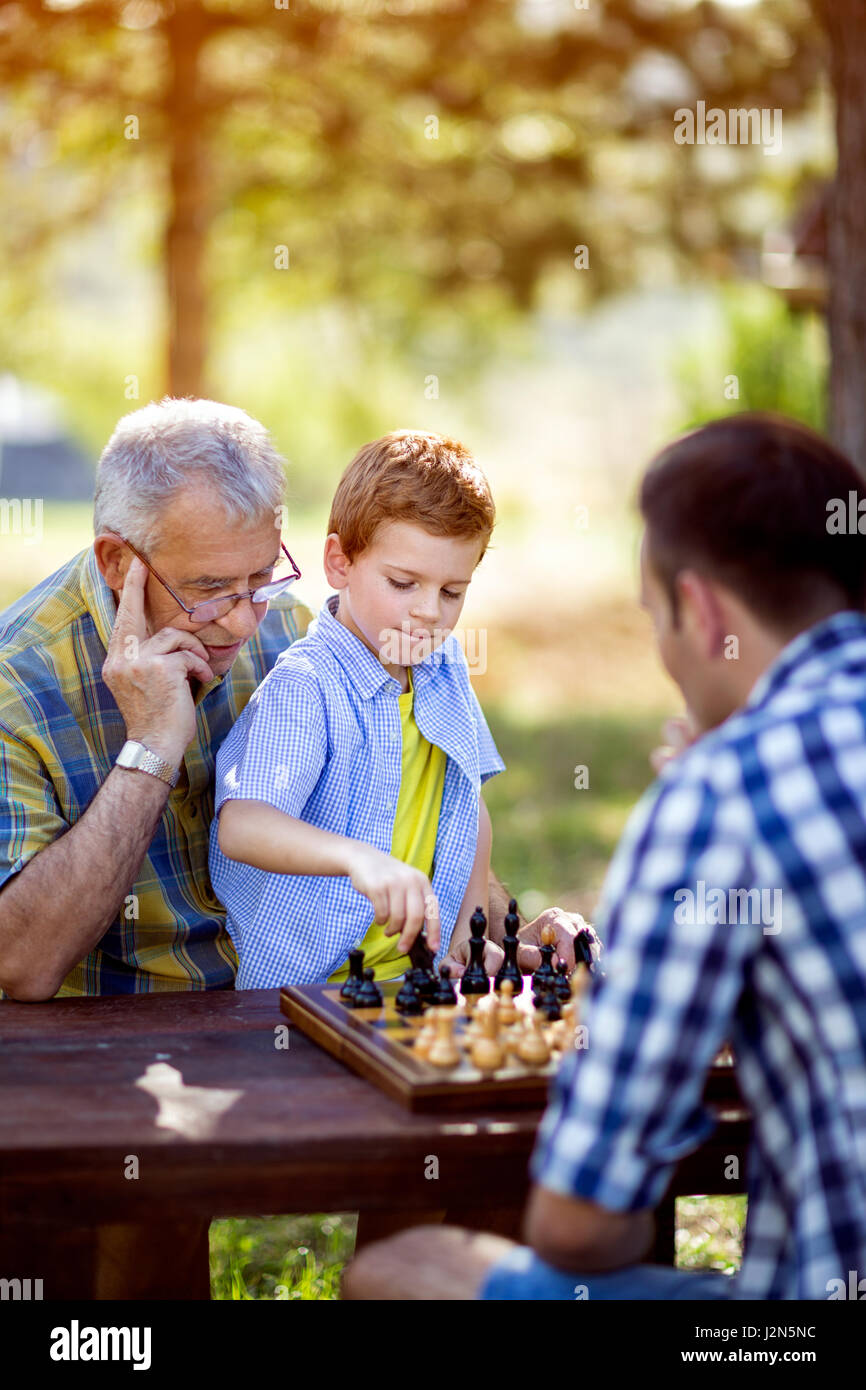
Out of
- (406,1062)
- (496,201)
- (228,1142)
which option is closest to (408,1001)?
(406,1062)

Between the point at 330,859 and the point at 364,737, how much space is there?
0.51 meters

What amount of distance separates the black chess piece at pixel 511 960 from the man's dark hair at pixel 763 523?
969 mm

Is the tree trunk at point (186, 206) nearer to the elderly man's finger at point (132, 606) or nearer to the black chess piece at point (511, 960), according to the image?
the elderly man's finger at point (132, 606)

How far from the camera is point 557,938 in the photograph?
2822 millimetres

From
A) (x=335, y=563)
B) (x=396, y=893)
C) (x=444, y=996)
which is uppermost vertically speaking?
(x=335, y=563)

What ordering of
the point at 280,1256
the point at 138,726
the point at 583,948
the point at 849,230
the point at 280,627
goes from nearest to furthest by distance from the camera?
the point at 583,948, the point at 138,726, the point at 280,627, the point at 280,1256, the point at 849,230

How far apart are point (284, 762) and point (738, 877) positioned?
1.34 m

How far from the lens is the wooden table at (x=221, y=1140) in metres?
1.80

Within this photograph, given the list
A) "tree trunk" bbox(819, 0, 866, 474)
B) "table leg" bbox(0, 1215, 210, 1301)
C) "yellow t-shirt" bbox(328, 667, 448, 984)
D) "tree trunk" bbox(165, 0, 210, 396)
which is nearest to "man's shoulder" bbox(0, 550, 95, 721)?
"yellow t-shirt" bbox(328, 667, 448, 984)

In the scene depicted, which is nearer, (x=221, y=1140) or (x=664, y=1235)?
(x=221, y=1140)

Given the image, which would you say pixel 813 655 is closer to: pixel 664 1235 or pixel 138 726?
pixel 664 1235

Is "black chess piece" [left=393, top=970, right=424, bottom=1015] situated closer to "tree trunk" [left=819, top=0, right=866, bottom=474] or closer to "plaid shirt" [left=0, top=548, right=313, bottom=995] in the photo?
"plaid shirt" [left=0, top=548, right=313, bottom=995]
